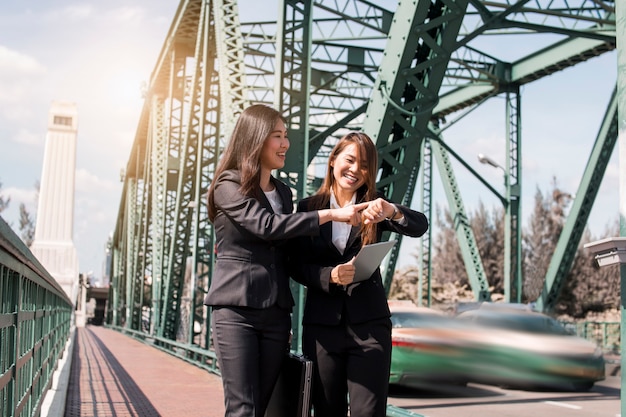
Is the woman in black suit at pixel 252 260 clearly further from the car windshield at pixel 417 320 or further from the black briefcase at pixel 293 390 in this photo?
the car windshield at pixel 417 320

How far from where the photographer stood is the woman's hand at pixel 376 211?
8.87 ft

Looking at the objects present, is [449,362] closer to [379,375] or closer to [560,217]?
[379,375]

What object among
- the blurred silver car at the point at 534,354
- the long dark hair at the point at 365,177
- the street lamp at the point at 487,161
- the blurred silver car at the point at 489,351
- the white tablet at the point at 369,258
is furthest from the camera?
the street lamp at the point at 487,161

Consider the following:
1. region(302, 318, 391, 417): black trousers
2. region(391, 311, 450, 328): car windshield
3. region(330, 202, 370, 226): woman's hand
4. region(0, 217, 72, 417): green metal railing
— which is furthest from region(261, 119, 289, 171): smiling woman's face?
region(391, 311, 450, 328): car windshield

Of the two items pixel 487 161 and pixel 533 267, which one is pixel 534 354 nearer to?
pixel 487 161

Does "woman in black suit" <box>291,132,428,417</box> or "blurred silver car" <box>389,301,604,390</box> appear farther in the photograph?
"blurred silver car" <box>389,301,604,390</box>

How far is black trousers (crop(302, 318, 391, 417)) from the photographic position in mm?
2768

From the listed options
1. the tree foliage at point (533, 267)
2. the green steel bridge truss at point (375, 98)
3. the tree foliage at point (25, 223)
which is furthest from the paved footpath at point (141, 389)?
the tree foliage at point (25, 223)

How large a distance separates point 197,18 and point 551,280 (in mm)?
10106

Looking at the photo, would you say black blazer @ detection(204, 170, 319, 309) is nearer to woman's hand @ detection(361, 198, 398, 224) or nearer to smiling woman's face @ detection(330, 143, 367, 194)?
woman's hand @ detection(361, 198, 398, 224)

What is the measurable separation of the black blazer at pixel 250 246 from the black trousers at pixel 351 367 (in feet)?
0.70

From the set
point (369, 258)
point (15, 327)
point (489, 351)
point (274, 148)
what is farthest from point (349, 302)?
point (489, 351)

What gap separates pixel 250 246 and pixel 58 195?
61.9 meters

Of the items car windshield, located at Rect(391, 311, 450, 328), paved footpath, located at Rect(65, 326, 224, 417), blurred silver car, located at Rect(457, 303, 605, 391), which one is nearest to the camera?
paved footpath, located at Rect(65, 326, 224, 417)
